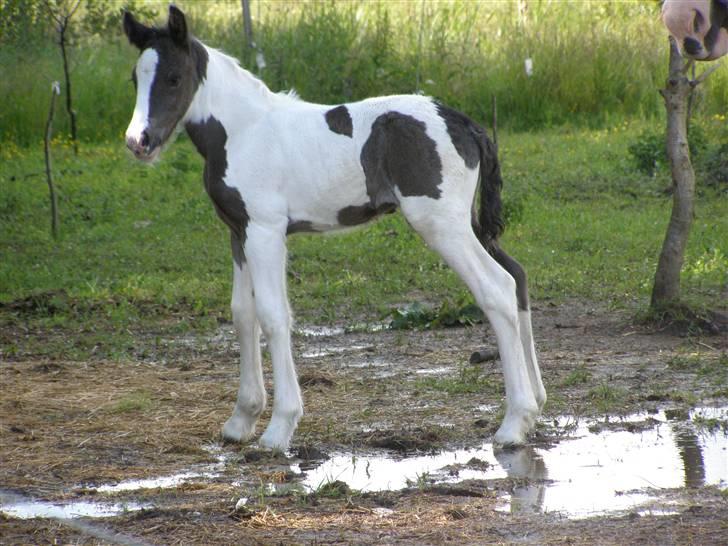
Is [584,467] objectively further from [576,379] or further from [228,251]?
[228,251]

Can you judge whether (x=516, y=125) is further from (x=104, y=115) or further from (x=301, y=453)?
(x=301, y=453)

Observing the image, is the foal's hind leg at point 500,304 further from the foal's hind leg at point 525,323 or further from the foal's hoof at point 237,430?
the foal's hoof at point 237,430

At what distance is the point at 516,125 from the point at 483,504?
43.3ft

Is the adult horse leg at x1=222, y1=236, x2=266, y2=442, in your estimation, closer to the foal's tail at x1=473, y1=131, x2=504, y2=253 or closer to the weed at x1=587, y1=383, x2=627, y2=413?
the foal's tail at x1=473, y1=131, x2=504, y2=253

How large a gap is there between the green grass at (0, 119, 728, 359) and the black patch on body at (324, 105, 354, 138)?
6.79ft

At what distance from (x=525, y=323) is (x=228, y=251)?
19.9 ft

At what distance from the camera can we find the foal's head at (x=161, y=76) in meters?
6.03

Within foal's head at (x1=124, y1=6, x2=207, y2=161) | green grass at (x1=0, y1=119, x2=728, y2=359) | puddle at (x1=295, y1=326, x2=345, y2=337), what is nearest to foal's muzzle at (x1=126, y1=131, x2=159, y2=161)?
foal's head at (x1=124, y1=6, x2=207, y2=161)

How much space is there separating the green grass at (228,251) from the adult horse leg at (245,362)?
1.99 meters

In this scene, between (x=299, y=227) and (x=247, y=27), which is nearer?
(x=299, y=227)

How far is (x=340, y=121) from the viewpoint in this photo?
6.18m

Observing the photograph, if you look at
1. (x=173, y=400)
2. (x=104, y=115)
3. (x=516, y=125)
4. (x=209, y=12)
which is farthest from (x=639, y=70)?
(x=173, y=400)

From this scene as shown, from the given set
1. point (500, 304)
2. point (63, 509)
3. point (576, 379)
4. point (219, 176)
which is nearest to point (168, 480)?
point (63, 509)

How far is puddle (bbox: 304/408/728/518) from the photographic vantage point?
5.01m
